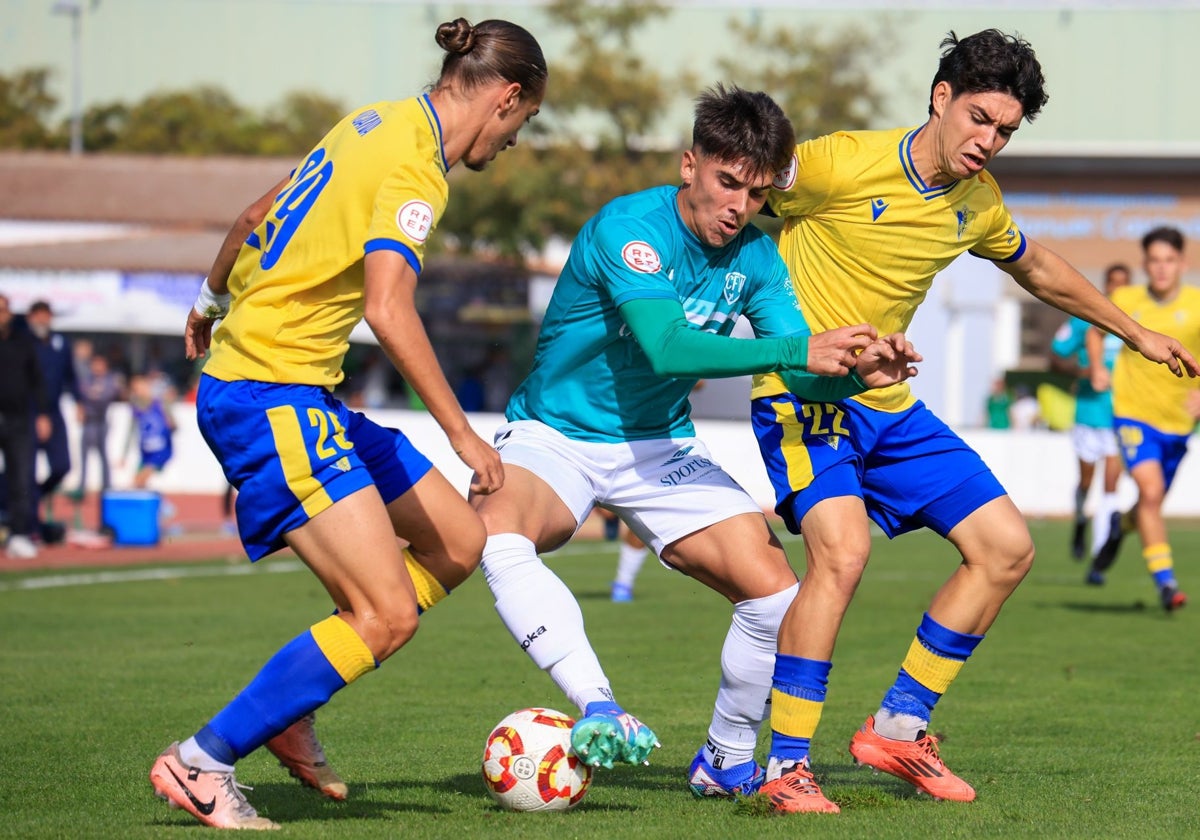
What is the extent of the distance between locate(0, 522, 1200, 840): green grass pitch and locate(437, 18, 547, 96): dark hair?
2230 mm

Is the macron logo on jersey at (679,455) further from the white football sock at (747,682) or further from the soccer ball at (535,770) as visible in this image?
the soccer ball at (535,770)

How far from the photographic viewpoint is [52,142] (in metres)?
60.1

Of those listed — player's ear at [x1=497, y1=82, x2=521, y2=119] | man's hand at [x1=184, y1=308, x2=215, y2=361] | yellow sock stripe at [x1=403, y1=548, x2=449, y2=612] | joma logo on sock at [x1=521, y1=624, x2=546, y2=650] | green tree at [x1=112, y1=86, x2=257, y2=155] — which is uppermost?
green tree at [x1=112, y1=86, x2=257, y2=155]

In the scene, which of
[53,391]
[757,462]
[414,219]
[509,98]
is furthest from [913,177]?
[757,462]

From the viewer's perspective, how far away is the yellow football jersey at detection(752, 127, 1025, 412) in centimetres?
557

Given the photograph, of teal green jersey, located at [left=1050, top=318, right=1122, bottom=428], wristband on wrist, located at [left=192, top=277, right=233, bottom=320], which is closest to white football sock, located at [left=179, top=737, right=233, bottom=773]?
wristband on wrist, located at [left=192, top=277, right=233, bottom=320]

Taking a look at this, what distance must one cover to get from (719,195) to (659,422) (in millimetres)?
867

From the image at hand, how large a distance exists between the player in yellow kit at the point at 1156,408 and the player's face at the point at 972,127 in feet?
20.4

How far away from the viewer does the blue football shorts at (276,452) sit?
15.0 feet

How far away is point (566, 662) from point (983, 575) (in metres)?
1.51

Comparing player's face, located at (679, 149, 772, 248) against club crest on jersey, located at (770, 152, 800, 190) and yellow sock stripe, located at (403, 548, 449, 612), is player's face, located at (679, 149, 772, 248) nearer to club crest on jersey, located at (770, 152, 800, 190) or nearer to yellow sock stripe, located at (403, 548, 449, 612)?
club crest on jersey, located at (770, 152, 800, 190)

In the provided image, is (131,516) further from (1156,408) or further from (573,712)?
(573,712)

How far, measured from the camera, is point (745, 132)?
5062 mm

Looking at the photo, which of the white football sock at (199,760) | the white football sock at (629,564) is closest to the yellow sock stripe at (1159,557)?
the white football sock at (629,564)
